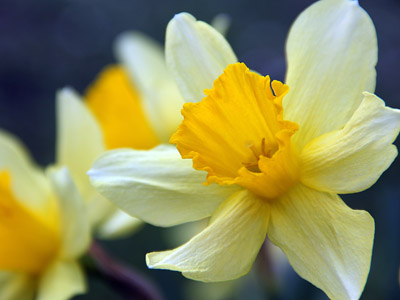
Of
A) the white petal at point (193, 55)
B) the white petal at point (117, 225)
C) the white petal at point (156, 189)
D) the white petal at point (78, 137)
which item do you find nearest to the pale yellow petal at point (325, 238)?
the white petal at point (156, 189)

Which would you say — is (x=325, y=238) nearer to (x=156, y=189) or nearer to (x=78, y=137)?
(x=156, y=189)

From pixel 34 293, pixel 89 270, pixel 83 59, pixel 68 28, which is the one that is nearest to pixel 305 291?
pixel 89 270

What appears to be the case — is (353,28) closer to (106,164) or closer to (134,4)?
(106,164)

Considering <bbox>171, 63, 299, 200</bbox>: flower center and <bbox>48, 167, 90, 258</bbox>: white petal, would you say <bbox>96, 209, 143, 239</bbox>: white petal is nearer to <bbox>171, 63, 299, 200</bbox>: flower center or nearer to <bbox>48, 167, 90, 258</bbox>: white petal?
<bbox>48, 167, 90, 258</bbox>: white petal

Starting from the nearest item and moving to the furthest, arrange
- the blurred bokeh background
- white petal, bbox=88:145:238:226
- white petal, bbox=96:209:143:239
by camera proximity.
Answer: white petal, bbox=88:145:238:226
white petal, bbox=96:209:143:239
the blurred bokeh background

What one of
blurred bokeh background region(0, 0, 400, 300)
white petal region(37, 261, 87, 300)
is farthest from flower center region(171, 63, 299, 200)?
blurred bokeh background region(0, 0, 400, 300)

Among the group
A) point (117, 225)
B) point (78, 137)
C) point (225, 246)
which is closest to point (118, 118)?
point (78, 137)
